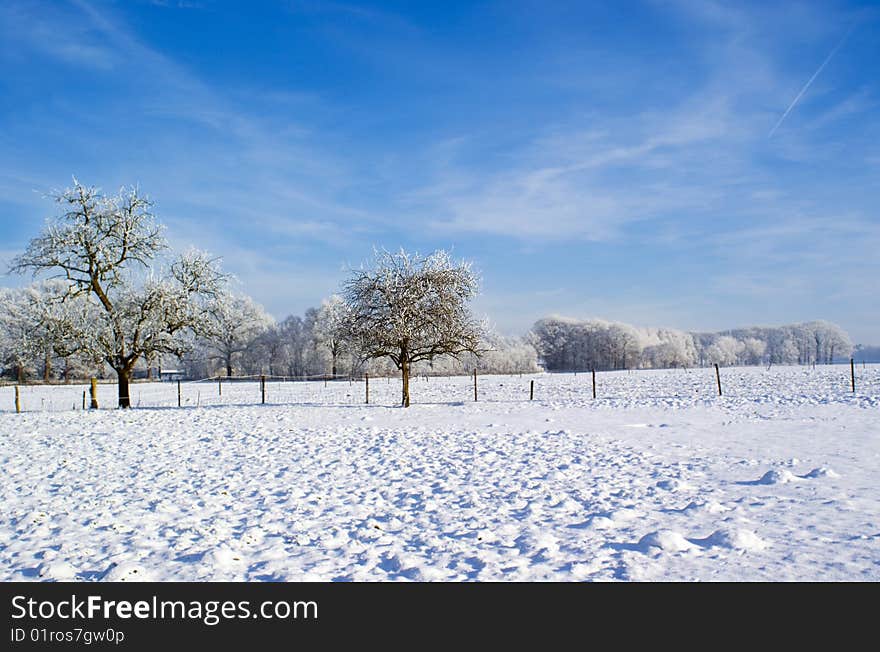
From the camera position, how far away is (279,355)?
83.1 meters

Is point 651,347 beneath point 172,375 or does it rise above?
above

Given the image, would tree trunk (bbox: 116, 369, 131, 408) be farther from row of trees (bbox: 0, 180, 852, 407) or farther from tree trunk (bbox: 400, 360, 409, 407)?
tree trunk (bbox: 400, 360, 409, 407)

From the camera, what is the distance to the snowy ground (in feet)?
18.0

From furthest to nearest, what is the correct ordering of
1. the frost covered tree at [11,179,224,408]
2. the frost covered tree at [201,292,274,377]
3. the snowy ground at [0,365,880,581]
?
the frost covered tree at [201,292,274,377] < the frost covered tree at [11,179,224,408] < the snowy ground at [0,365,880,581]

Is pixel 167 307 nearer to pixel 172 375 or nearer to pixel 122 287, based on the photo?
pixel 122 287

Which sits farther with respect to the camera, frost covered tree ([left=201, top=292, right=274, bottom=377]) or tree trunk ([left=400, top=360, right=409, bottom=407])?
frost covered tree ([left=201, top=292, right=274, bottom=377])

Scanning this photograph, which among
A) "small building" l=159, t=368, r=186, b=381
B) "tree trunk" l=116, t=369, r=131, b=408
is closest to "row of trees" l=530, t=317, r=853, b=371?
"small building" l=159, t=368, r=186, b=381

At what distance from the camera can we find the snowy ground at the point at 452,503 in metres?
5.48

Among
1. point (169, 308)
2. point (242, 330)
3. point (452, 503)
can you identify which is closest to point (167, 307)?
point (169, 308)

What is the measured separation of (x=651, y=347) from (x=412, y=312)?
11132 centimetres

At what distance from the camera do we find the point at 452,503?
26.2 ft

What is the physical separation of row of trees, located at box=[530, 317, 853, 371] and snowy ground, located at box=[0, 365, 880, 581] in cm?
10470

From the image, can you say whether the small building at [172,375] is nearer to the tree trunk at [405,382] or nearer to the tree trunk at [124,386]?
the tree trunk at [124,386]
